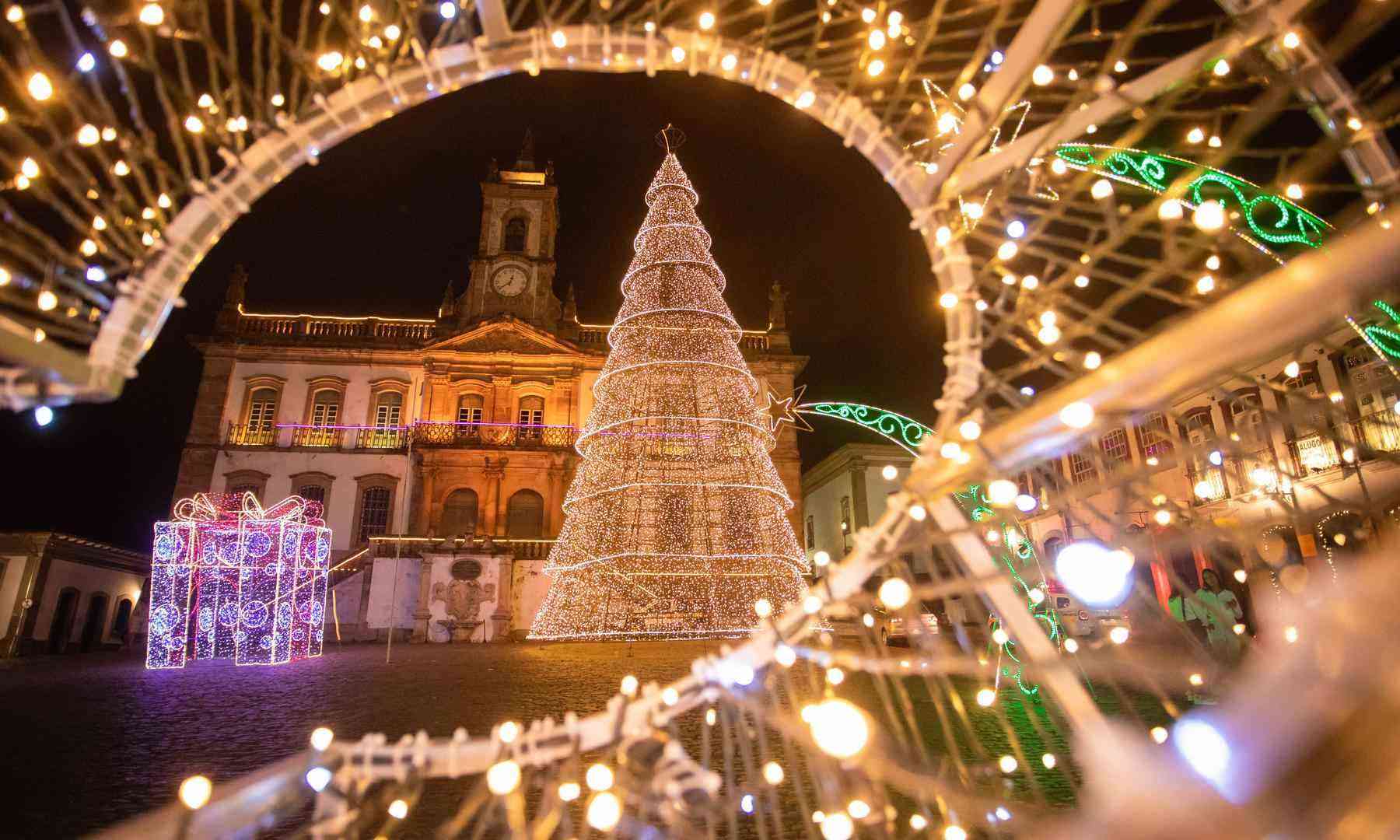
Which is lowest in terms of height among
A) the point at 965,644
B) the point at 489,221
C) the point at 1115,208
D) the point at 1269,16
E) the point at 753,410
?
the point at 965,644

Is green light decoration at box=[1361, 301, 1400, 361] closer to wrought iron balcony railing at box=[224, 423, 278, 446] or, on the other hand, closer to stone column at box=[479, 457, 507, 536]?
stone column at box=[479, 457, 507, 536]

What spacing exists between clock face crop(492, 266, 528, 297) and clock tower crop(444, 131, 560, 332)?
1.2 inches

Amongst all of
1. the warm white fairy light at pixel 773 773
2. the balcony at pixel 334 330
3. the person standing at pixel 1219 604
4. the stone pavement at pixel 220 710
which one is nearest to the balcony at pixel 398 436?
the balcony at pixel 334 330

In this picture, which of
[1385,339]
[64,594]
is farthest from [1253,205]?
[64,594]

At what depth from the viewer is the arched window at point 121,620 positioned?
82.4ft

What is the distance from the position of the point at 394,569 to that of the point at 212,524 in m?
6.74

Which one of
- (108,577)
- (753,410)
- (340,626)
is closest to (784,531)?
(753,410)

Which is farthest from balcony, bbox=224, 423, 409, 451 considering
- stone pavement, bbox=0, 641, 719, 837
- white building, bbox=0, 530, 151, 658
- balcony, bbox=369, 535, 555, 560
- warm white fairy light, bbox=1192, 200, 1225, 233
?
warm white fairy light, bbox=1192, 200, 1225, 233

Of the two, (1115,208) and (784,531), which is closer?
(1115,208)

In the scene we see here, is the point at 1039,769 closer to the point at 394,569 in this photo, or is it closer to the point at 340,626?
the point at 394,569

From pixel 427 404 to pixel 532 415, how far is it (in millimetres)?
3836

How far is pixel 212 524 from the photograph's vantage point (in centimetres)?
1396

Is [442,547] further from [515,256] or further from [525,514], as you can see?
[515,256]

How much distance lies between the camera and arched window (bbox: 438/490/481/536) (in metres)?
25.5
